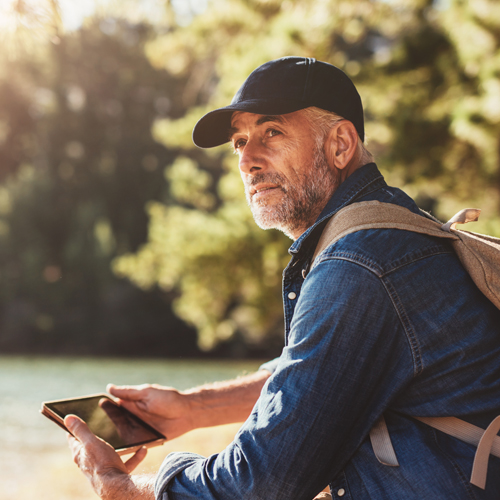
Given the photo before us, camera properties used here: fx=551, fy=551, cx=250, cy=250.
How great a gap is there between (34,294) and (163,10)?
22133mm

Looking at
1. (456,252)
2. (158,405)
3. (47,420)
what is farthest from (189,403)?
(47,420)

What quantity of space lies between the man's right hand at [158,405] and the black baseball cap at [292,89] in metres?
0.98

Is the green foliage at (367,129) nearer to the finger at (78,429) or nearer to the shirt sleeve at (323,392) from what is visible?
the finger at (78,429)

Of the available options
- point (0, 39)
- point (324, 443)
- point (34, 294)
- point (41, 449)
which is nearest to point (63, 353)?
point (34, 294)

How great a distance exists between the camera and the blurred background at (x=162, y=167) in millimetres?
6172

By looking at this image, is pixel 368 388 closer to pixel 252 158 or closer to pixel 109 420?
pixel 252 158

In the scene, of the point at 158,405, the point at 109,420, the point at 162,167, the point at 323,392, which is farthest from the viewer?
the point at 162,167

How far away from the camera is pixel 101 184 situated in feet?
91.9

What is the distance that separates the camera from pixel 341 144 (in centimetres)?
161

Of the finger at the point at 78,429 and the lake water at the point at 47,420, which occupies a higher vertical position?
the lake water at the point at 47,420

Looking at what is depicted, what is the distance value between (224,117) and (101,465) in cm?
108

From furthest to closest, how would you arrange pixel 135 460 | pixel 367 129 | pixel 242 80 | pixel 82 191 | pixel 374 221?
pixel 82 191, pixel 367 129, pixel 242 80, pixel 135 460, pixel 374 221

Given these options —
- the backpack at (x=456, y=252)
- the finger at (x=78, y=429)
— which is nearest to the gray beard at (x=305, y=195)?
the backpack at (x=456, y=252)

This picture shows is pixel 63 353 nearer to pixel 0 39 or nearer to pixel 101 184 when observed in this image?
pixel 101 184
